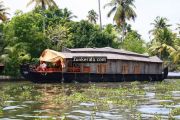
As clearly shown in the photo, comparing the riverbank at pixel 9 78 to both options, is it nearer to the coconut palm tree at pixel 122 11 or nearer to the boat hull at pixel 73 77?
the boat hull at pixel 73 77

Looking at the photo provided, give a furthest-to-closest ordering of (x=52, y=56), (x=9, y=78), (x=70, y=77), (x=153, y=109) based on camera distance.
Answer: (x=9, y=78)
(x=52, y=56)
(x=70, y=77)
(x=153, y=109)

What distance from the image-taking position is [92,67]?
42469 mm

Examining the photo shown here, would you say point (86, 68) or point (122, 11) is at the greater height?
point (122, 11)

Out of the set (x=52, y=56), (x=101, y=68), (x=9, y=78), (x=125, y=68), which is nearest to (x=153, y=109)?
(x=101, y=68)

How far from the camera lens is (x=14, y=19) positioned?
1868 inches

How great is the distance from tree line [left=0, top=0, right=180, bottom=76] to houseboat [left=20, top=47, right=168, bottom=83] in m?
3.18

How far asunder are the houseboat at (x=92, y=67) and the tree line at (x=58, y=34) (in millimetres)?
3176

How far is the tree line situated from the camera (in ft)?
150

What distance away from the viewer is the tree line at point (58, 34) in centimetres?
4572

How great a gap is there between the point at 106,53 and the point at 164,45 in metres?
24.0

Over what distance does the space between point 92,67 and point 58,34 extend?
15405mm

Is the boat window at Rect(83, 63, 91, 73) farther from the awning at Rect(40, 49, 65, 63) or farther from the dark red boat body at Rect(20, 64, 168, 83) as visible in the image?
the awning at Rect(40, 49, 65, 63)

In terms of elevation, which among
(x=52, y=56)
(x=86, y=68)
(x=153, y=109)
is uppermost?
(x=52, y=56)

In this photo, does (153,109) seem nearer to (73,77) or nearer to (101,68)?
(73,77)
